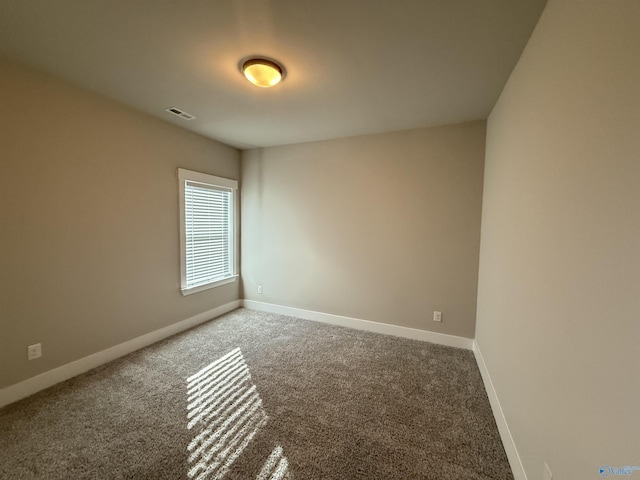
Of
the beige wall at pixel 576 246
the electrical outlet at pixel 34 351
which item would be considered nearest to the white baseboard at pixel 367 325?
the beige wall at pixel 576 246

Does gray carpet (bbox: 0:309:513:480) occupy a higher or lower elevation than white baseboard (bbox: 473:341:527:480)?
lower

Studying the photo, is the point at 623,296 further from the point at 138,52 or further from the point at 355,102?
the point at 138,52

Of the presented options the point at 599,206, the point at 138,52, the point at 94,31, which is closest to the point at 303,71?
the point at 138,52

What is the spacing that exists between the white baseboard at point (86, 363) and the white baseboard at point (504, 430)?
330 cm

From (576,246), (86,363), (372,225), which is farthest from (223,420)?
(372,225)

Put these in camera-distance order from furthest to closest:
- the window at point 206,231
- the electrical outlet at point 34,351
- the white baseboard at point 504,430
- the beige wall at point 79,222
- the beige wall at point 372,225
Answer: the window at point 206,231 < the beige wall at point 372,225 < the electrical outlet at point 34,351 < the beige wall at point 79,222 < the white baseboard at point 504,430

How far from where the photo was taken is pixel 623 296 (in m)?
0.72

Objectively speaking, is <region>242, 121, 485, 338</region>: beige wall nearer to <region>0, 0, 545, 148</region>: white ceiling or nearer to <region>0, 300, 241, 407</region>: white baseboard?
<region>0, 0, 545, 148</region>: white ceiling

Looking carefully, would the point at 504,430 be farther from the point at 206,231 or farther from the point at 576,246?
the point at 206,231

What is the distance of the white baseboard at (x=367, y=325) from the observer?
296 centimetres

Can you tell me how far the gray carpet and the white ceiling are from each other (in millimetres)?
2502

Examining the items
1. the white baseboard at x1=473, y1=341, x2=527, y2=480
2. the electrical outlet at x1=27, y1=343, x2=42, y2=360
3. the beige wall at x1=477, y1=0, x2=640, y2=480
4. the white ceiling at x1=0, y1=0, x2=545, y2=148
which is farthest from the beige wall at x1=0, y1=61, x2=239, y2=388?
the white baseboard at x1=473, y1=341, x2=527, y2=480

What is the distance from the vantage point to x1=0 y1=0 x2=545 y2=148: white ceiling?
1396 mm

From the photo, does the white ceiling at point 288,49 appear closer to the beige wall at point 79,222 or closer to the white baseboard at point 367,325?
the beige wall at point 79,222
